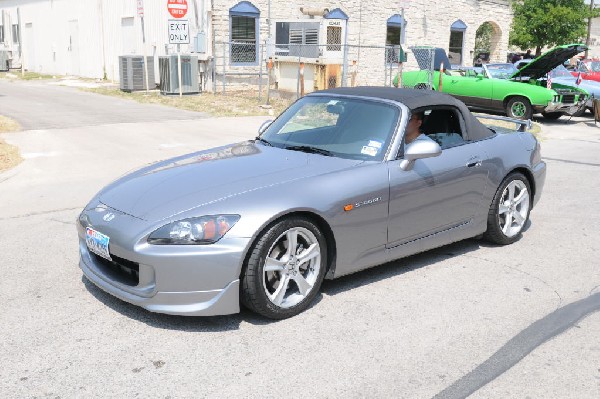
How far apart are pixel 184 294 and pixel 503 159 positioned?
10.9 ft

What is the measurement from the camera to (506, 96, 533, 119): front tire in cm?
1638

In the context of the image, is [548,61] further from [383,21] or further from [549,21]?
[549,21]

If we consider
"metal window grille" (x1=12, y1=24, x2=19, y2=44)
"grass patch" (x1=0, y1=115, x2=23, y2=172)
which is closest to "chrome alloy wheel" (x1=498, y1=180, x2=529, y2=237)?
"grass patch" (x1=0, y1=115, x2=23, y2=172)

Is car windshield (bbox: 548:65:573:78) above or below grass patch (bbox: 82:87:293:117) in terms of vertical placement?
above

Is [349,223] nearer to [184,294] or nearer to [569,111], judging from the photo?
[184,294]

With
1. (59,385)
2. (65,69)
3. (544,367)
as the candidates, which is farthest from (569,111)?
(65,69)

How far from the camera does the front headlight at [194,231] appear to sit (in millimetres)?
3834

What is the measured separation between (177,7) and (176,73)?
8.34 ft

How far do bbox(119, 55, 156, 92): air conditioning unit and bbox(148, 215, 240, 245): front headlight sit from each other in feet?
60.7

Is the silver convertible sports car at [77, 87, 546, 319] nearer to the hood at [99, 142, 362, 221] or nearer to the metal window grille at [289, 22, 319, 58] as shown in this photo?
the hood at [99, 142, 362, 221]

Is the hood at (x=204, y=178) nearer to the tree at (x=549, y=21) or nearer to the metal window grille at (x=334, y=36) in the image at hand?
the metal window grille at (x=334, y=36)

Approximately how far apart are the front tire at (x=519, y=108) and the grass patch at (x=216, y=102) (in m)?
6.16

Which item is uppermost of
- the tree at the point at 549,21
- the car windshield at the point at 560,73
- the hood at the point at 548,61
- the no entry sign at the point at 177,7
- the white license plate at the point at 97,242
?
the tree at the point at 549,21

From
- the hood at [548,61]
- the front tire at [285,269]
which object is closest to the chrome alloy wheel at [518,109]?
Result: the hood at [548,61]
